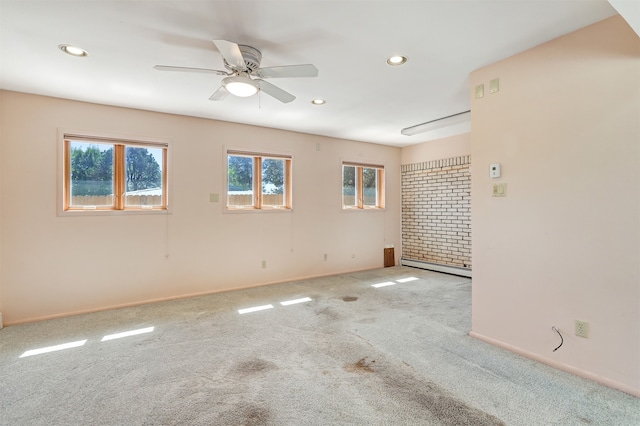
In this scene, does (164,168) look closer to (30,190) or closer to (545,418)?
(30,190)

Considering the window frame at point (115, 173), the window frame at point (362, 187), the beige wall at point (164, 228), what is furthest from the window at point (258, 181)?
the window frame at point (362, 187)

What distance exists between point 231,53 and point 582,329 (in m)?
3.18

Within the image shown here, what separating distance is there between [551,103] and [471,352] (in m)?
2.11

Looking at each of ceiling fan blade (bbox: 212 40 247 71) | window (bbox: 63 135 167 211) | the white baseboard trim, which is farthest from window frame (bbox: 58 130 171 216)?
the white baseboard trim

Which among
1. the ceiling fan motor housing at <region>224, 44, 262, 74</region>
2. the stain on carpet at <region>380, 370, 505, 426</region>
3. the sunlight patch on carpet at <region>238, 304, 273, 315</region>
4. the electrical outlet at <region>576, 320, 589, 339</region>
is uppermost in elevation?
the ceiling fan motor housing at <region>224, 44, 262, 74</region>

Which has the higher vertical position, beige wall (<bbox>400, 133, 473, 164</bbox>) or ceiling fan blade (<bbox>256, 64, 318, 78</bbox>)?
beige wall (<bbox>400, 133, 473, 164</bbox>)

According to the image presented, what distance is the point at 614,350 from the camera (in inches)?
78.6

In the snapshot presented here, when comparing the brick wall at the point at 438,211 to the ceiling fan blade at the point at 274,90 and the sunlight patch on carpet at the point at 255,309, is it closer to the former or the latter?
the sunlight patch on carpet at the point at 255,309

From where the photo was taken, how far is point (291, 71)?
2.18m

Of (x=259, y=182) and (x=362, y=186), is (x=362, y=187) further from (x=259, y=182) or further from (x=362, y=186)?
(x=259, y=182)

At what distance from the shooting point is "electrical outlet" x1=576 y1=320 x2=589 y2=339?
212 centimetres

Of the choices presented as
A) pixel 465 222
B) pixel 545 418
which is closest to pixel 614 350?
pixel 545 418

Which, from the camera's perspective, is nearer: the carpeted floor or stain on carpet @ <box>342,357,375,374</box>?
the carpeted floor

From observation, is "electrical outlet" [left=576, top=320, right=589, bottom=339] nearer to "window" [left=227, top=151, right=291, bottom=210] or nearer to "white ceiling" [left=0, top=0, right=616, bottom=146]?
"white ceiling" [left=0, top=0, right=616, bottom=146]
